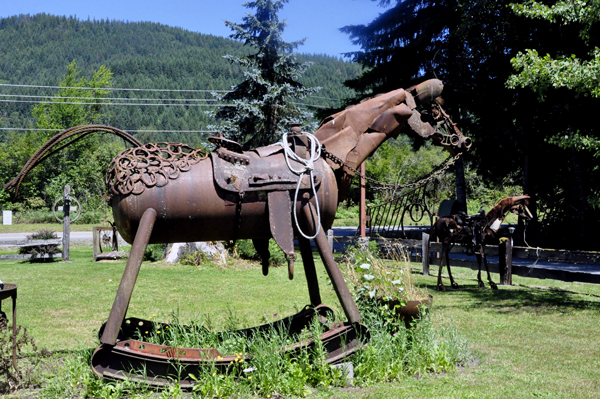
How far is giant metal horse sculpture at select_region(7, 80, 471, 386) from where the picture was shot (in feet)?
16.0

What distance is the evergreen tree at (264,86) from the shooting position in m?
20.9

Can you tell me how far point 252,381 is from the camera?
4902mm

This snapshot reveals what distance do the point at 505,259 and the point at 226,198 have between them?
891 cm

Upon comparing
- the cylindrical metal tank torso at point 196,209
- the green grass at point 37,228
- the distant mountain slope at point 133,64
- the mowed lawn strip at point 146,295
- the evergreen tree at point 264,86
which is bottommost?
the mowed lawn strip at point 146,295

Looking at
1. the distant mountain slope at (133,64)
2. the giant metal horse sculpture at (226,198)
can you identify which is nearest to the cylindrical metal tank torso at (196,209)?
the giant metal horse sculpture at (226,198)

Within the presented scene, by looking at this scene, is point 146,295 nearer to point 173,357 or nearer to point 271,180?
point 173,357

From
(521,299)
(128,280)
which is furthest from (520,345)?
(128,280)

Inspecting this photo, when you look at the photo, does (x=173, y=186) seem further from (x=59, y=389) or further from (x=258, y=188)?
(x=59, y=389)

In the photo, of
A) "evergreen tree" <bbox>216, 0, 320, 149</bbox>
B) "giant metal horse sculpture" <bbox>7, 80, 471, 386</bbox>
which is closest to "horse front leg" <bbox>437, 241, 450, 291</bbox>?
"giant metal horse sculpture" <bbox>7, 80, 471, 386</bbox>

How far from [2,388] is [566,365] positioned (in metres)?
5.97

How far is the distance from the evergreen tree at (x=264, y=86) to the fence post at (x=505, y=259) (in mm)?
10960

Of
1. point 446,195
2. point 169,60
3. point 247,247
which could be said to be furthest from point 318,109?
point 169,60

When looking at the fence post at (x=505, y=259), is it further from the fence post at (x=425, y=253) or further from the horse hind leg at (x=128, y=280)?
the horse hind leg at (x=128, y=280)

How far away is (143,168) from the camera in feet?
16.7
